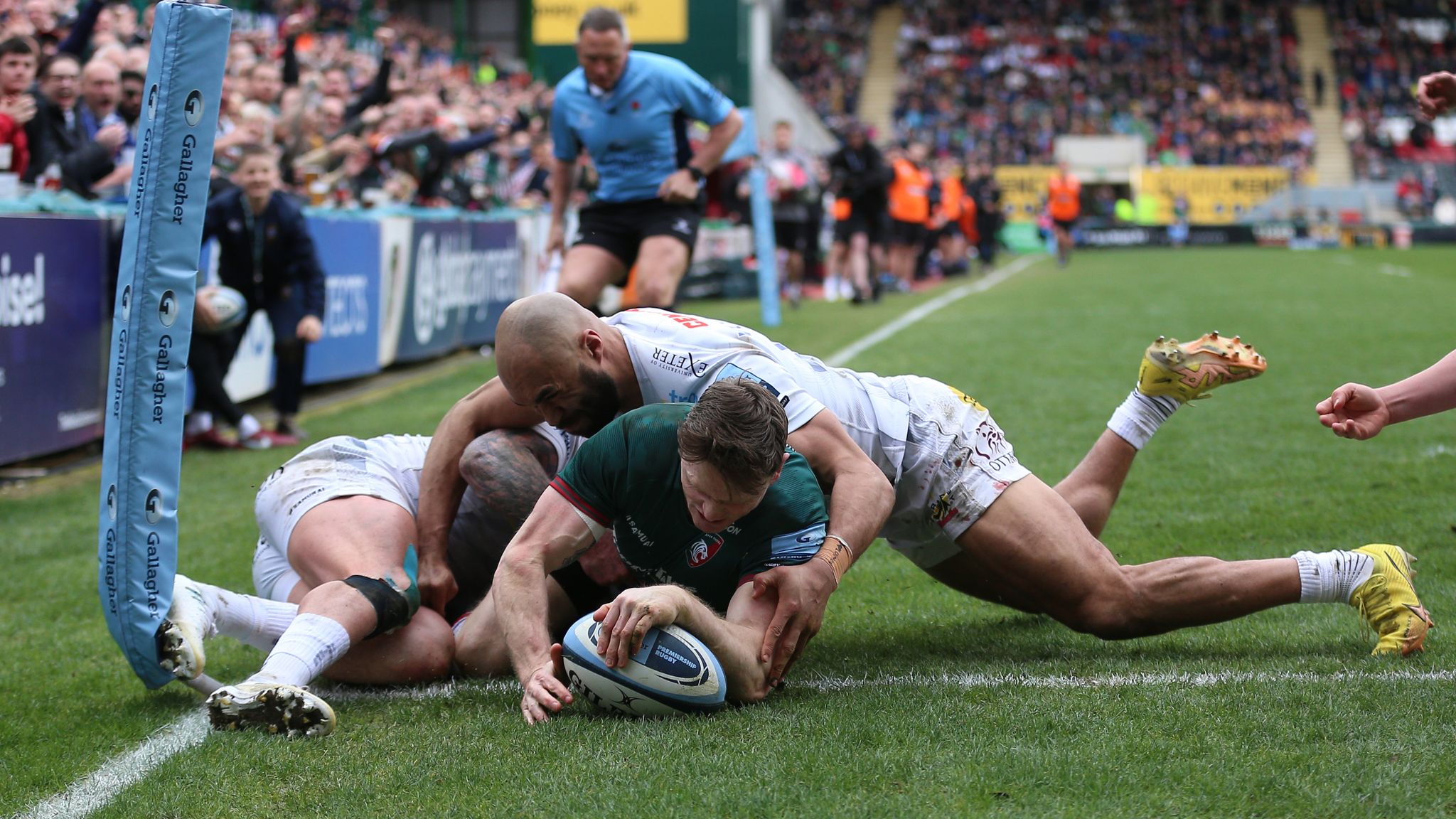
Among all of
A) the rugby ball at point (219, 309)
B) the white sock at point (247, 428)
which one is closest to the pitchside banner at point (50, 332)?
the rugby ball at point (219, 309)

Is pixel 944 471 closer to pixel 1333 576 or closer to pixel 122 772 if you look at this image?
pixel 1333 576

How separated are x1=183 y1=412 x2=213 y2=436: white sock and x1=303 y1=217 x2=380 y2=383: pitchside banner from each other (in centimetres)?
144

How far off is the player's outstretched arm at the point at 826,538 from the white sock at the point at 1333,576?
1237 mm

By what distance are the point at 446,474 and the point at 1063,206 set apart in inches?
1057

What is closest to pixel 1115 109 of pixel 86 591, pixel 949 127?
pixel 949 127

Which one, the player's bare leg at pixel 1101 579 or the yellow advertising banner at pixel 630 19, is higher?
the yellow advertising banner at pixel 630 19

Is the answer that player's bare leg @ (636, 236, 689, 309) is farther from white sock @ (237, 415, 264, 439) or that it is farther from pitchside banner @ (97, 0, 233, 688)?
pitchside banner @ (97, 0, 233, 688)

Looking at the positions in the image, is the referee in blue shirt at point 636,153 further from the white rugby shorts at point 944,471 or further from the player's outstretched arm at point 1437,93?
the player's outstretched arm at point 1437,93

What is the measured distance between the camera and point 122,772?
3225mm

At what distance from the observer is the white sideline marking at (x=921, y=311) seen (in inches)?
450

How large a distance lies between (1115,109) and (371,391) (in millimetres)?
39623

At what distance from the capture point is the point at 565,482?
3.54m

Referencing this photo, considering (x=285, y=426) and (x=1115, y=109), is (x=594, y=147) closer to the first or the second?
(x=285, y=426)

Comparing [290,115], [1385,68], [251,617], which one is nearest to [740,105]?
[290,115]
